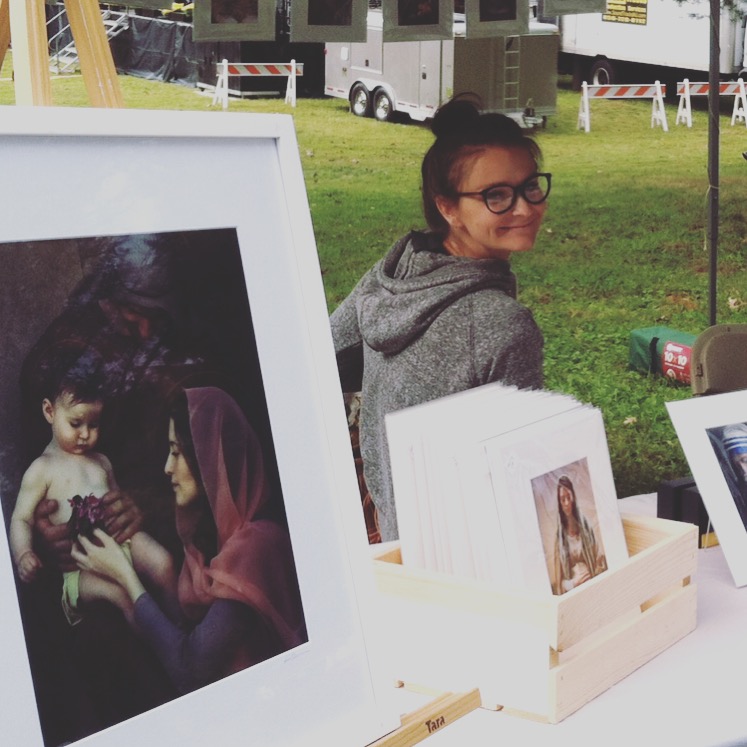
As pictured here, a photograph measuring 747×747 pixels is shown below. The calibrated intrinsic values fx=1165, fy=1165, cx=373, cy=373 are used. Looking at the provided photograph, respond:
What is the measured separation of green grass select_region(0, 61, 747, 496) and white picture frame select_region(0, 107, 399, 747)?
3.76m

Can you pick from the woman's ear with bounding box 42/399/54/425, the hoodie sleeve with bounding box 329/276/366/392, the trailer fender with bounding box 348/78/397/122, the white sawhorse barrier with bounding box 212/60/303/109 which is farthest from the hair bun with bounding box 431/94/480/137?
the trailer fender with bounding box 348/78/397/122

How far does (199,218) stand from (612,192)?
10.6m

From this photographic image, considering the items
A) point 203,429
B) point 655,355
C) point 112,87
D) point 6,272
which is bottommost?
point 655,355

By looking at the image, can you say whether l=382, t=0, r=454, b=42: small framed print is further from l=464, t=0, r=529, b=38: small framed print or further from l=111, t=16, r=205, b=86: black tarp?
l=111, t=16, r=205, b=86: black tarp

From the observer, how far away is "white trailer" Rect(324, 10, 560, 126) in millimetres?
11094

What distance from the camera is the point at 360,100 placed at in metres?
13.6

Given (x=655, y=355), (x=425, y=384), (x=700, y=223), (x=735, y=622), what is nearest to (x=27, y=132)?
(x=735, y=622)

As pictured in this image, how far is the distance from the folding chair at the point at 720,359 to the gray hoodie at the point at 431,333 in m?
1.22

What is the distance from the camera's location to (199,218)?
2.79ft

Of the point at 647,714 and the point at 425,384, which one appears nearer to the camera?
the point at 647,714

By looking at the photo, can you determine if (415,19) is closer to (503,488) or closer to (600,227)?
(503,488)

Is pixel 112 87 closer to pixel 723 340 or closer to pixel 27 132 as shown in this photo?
pixel 27 132

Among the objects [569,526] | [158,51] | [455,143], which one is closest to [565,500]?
[569,526]

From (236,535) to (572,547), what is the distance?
0.51 m
